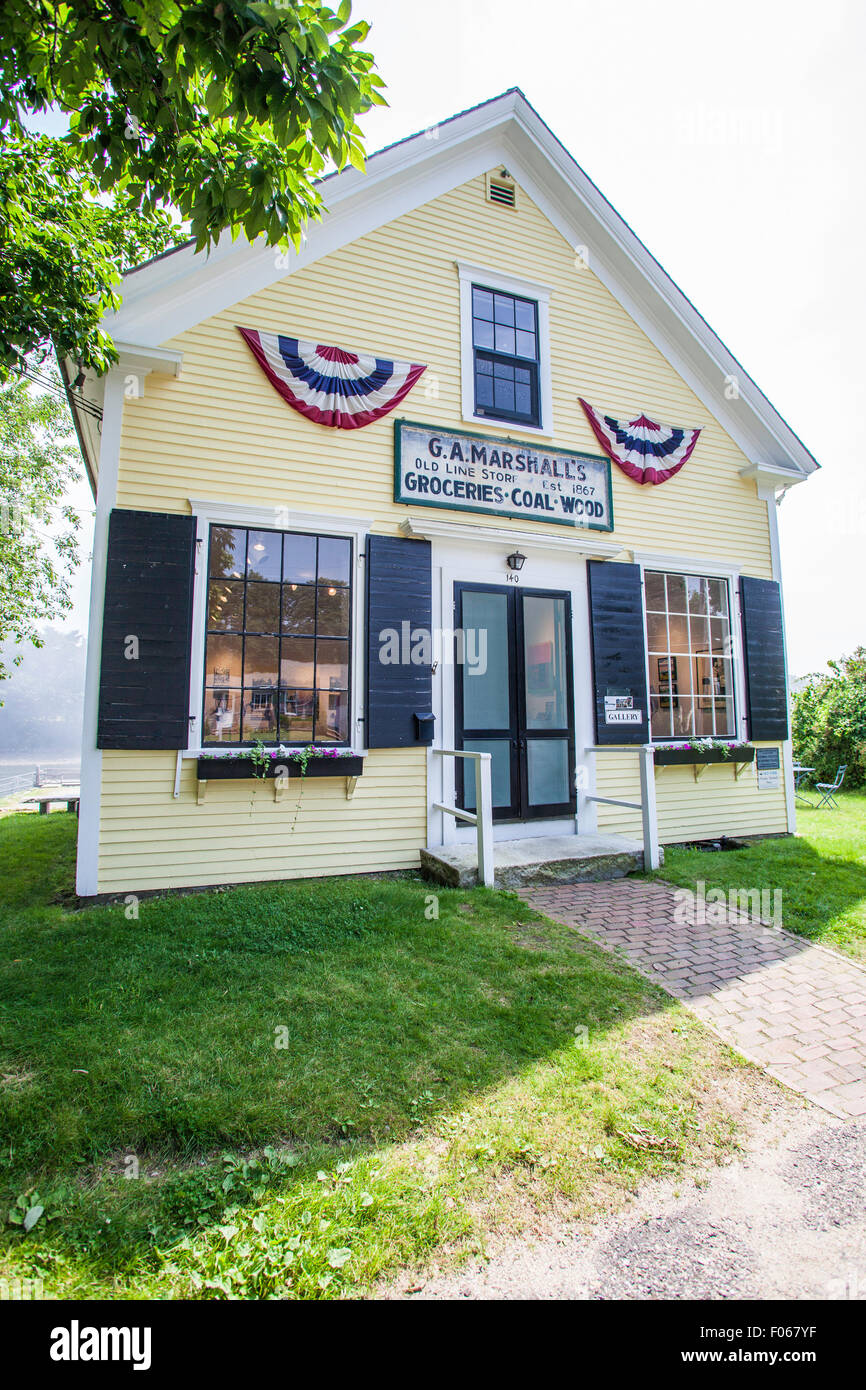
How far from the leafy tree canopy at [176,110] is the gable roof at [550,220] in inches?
36.4

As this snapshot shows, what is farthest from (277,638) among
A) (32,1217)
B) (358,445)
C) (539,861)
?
(32,1217)

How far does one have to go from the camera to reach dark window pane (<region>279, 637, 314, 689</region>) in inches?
228

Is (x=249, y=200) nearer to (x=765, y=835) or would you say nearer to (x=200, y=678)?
(x=200, y=678)

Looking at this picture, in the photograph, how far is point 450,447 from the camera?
6.48m

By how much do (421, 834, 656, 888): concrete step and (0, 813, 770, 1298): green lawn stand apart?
1.03 metres

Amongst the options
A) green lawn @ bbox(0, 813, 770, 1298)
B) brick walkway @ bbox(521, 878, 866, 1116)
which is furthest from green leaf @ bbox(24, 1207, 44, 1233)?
brick walkway @ bbox(521, 878, 866, 1116)

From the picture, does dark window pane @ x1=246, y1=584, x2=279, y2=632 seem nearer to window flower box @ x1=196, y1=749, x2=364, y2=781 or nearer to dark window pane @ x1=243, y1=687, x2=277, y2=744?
dark window pane @ x1=243, y1=687, x2=277, y2=744

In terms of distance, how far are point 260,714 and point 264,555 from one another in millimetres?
1453

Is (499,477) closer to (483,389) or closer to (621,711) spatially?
(483,389)

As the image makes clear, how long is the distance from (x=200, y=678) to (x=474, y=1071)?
12.7ft

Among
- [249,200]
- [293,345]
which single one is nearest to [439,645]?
[293,345]

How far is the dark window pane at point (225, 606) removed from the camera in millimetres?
5566

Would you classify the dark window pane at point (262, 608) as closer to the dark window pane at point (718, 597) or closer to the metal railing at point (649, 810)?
the metal railing at point (649, 810)

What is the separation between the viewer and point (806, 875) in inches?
238
